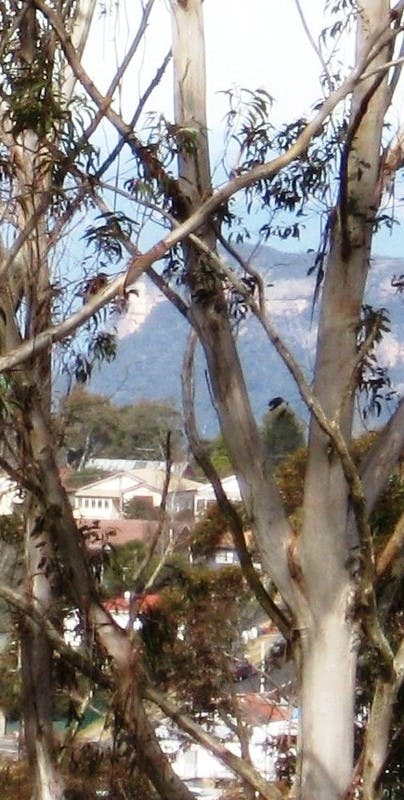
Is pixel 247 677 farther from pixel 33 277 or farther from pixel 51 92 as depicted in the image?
→ pixel 51 92

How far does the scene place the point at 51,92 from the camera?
5219 mm

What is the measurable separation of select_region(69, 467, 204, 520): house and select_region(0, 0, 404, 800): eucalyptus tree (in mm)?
2203

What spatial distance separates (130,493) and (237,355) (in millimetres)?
7801

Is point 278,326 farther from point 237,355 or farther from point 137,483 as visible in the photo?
point 137,483

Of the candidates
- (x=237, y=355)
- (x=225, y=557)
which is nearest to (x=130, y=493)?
(x=225, y=557)

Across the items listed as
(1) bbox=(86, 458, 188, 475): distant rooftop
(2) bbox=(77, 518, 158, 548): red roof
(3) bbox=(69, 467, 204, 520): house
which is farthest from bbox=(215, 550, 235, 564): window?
(1) bbox=(86, 458, 188, 475): distant rooftop

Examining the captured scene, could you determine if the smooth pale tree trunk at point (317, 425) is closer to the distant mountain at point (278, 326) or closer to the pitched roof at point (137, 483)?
the distant mountain at point (278, 326)

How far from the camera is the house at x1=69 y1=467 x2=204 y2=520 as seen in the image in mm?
9027

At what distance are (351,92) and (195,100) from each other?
67 centimetres

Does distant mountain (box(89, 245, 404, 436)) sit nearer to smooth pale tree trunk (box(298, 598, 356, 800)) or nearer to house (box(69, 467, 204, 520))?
smooth pale tree trunk (box(298, 598, 356, 800))

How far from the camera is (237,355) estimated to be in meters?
5.70

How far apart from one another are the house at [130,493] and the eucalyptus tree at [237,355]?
220cm

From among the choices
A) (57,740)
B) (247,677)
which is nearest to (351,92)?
(57,740)

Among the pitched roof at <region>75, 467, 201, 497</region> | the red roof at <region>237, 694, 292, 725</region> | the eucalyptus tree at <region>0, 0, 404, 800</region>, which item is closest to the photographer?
the eucalyptus tree at <region>0, 0, 404, 800</region>
